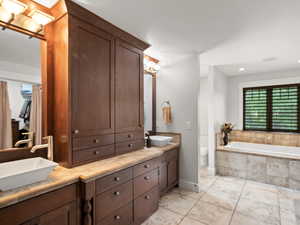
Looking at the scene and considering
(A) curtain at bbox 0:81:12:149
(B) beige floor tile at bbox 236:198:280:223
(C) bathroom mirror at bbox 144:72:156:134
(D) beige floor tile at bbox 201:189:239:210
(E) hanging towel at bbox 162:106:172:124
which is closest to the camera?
(A) curtain at bbox 0:81:12:149

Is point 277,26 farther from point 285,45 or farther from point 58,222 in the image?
point 58,222

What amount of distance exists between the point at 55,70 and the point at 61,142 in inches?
29.3

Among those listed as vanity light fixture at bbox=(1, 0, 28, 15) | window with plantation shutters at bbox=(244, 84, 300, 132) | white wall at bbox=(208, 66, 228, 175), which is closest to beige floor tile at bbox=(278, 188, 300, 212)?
white wall at bbox=(208, 66, 228, 175)

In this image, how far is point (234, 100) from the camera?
4629 millimetres

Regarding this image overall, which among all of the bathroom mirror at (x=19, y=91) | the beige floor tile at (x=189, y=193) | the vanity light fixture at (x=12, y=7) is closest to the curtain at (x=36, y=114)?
the bathroom mirror at (x=19, y=91)

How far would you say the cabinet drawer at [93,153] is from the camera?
1.57 metres

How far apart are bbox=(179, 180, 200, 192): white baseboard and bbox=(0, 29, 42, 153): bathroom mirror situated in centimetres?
241

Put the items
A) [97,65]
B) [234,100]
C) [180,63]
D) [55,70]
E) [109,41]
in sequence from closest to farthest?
[55,70]
[97,65]
[109,41]
[180,63]
[234,100]

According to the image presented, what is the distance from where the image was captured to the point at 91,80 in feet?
5.63

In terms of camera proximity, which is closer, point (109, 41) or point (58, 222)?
point (58, 222)

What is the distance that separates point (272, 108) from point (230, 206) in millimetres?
3166

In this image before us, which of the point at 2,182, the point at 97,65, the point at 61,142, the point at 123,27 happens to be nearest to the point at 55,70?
the point at 97,65

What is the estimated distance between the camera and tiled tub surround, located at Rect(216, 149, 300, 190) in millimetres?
2920

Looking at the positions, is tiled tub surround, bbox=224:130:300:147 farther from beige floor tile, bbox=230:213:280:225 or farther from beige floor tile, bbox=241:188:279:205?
beige floor tile, bbox=230:213:280:225
